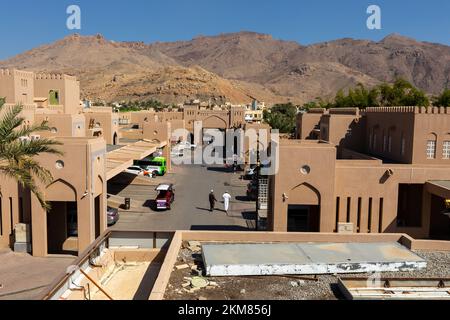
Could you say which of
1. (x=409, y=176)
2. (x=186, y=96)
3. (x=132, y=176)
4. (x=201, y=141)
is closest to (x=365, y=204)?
(x=409, y=176)

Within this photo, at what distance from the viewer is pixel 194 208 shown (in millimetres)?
26094

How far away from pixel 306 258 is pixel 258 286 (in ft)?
5.10

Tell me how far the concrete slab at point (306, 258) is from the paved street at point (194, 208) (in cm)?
1089

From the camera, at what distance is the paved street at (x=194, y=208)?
22312 mm

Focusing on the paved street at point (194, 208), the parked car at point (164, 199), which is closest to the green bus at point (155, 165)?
the paved street at point (194, 208)

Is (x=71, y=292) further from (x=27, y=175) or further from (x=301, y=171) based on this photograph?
(x=301, y=171)

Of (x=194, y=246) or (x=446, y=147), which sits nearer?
(x=194, y=246)

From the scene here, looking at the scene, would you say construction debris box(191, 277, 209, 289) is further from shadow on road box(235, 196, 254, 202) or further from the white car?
the white car

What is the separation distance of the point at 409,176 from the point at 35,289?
1401cm

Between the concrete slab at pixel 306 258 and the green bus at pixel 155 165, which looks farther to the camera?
the green bus at pixel 155 165

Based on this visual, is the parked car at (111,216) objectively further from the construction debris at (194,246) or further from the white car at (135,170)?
the white car at (135,170)

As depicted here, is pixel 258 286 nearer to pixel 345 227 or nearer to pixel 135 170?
pixel 345 227

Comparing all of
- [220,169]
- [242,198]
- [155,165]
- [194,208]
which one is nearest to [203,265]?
[194,208]

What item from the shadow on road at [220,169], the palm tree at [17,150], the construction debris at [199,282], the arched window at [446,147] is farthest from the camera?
the shadow on road at [220,169]
